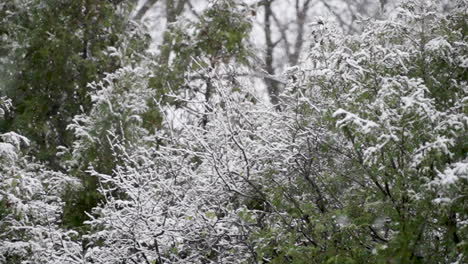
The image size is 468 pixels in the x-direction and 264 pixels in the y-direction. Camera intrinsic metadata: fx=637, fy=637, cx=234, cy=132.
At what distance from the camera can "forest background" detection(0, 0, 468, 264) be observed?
434cm

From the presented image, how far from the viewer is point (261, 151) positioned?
226 inches

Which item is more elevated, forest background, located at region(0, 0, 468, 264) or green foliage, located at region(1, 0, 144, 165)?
green foliage, located at region(1, 0, 144, 165)

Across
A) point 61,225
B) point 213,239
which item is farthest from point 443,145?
point 61,225

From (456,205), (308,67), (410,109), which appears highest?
(308,67)

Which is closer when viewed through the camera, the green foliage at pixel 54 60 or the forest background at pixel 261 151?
the forest background at pixel 261 151

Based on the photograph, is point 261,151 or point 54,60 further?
point 54,60

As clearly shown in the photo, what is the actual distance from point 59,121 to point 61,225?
248cm

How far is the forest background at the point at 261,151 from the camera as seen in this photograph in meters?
4.34

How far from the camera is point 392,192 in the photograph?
15.2 feet

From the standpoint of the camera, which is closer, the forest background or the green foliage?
the forest background

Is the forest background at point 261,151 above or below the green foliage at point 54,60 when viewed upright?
below

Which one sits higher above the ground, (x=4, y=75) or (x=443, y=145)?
(x=4, y=75)

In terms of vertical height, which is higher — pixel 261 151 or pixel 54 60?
pixel 54 60

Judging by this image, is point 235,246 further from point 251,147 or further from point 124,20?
point 124,20
